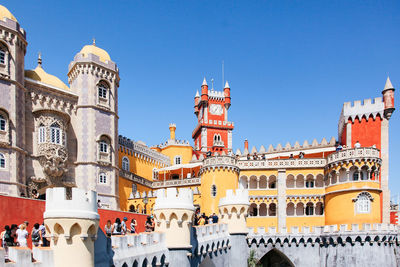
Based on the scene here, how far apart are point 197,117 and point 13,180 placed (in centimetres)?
5476

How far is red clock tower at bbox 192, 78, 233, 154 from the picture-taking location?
75.8 m

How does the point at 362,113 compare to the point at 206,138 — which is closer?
the point at 362,113

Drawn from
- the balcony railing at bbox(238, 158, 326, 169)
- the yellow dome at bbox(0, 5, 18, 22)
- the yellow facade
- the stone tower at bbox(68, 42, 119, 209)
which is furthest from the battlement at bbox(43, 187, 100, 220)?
the balcony railing at bbox(238, 158, 326, 169)

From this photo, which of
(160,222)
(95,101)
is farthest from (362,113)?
(160,222)

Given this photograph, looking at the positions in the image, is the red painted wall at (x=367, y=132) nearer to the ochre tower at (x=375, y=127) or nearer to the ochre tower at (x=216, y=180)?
the ochre tower at (x=375, y=127)

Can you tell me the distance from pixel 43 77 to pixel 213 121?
1704 inches

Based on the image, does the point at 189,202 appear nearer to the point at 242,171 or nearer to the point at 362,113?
the point at 242,171

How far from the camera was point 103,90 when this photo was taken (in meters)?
39.9

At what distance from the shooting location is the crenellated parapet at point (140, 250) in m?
17.3

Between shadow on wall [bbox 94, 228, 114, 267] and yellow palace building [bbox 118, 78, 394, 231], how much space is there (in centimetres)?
2372

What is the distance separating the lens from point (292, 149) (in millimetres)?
57031

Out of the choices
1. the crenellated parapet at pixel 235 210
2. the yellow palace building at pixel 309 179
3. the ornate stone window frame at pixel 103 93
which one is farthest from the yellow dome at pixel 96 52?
the crenellated parapet at pixel 235 210

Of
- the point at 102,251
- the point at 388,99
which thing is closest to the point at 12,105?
the point at 102,251

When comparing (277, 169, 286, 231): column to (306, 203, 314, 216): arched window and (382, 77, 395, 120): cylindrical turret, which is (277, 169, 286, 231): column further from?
(382, 77, 395, 120): cylindrical turret
